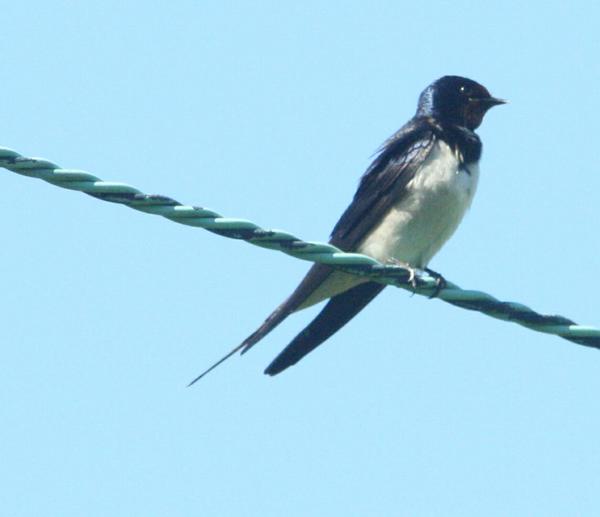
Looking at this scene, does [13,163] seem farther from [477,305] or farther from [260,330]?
[260,330]

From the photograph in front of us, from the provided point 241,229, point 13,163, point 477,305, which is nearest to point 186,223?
point 241,229

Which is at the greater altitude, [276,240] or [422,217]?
[422,217]

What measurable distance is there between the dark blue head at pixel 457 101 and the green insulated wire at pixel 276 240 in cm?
255

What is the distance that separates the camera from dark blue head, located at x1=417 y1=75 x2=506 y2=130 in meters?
6.53

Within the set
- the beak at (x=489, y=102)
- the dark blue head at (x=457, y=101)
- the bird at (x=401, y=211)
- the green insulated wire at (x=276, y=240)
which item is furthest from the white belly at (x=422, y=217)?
the green insulated wire at (x=276, y=240)

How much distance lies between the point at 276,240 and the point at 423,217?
231 centimetres

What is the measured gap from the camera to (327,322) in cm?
574

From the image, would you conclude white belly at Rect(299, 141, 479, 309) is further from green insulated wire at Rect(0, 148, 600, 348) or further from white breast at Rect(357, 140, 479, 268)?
green insulated wire at Rect(0, 148, 600, 348)

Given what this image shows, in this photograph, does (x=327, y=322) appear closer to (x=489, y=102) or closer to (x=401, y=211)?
(x=401, y=211)

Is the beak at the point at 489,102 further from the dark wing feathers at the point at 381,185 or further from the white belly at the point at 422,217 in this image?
the white belly at the point at 422,217

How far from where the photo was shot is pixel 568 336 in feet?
12.1

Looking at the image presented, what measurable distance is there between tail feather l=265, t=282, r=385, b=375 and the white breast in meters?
0.17

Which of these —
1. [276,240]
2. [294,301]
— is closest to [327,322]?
[294,301]

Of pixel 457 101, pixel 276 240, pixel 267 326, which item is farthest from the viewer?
pixel 457 101
